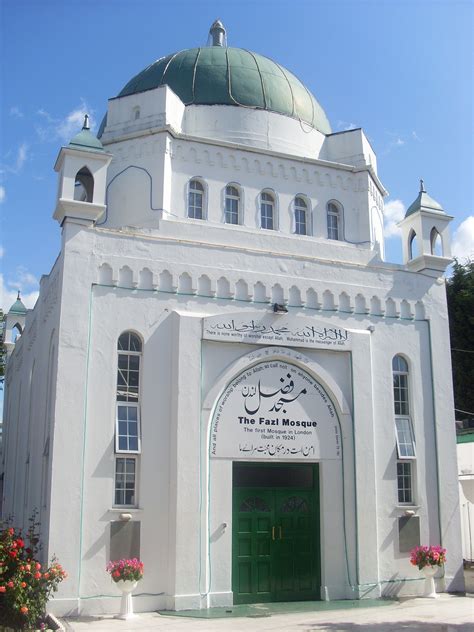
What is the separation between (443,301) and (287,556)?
24.1ft

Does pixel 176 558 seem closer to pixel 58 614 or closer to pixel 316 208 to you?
pixel 58 614

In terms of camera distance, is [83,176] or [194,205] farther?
[194,205]

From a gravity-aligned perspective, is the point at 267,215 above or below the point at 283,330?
above

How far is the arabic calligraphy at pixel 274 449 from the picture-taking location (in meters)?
14.9

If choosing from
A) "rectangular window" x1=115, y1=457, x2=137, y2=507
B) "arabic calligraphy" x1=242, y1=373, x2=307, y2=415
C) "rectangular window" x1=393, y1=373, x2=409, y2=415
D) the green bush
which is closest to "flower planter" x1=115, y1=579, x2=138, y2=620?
the green bush

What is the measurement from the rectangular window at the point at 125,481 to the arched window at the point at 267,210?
8.13m

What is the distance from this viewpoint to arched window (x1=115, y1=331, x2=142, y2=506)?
14.1 meters

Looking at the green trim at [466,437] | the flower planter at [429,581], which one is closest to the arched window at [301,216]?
the green trim at [466,437]

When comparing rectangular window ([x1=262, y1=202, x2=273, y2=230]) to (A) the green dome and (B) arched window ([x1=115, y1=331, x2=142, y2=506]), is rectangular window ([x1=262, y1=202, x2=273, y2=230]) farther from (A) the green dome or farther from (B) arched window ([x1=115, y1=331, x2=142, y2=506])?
(B) arched window ([x1=115, y1=331, x2=142, y2=506])

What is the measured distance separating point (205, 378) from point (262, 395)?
4.35 ft

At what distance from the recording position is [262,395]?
1538 centimetres

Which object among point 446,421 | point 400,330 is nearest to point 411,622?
point 446,421

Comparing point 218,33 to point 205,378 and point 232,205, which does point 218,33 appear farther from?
point 205,378

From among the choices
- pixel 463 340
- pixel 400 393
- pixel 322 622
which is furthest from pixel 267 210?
pixel 463 340
